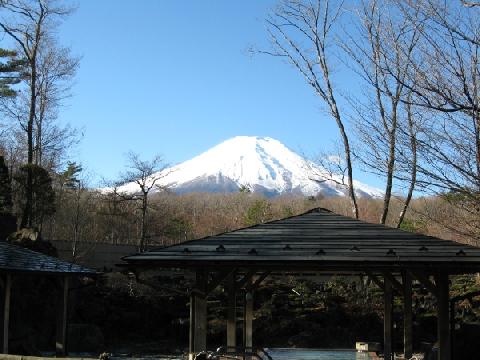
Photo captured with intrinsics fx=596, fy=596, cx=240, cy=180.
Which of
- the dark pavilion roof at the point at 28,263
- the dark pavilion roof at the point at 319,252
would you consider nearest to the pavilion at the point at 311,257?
the dark pavilion roof at the point at 319,252

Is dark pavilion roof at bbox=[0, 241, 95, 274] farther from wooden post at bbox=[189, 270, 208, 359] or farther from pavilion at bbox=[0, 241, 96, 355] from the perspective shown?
wooden post at bbox=[189, 270, 208, 359]

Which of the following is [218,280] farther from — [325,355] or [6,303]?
[6,303]

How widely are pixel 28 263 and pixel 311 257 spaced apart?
8401 mm

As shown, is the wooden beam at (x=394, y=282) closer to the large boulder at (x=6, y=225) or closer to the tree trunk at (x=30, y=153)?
the large boulder at (x=6, y=225)

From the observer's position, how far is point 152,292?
26.3m

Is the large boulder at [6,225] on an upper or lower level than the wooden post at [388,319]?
upper

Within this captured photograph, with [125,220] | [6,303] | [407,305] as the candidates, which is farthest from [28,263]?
[125,220]

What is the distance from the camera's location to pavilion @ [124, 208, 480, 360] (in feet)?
28.0

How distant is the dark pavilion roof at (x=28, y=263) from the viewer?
13508 mm

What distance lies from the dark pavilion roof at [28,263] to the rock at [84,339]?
581cm

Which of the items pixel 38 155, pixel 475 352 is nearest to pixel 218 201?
pixel 38 155

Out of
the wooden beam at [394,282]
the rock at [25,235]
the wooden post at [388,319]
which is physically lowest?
the wooden post at [388,319]

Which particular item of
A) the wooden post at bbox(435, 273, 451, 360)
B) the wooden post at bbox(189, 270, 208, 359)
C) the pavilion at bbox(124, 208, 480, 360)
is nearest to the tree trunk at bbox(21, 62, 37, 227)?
the pavilion at bbox(124, 208, 480, 360)

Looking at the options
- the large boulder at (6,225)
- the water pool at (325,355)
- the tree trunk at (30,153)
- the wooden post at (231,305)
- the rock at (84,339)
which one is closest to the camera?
the wooden post at (231,305)
